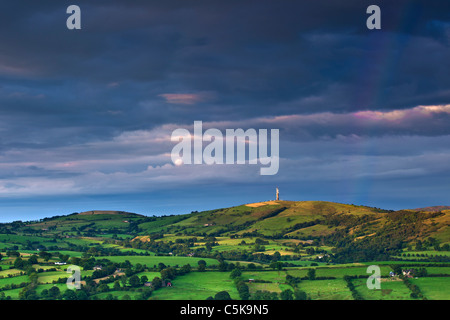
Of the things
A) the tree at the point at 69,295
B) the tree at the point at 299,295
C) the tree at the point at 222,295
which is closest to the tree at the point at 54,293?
the tree at the point at 69,295

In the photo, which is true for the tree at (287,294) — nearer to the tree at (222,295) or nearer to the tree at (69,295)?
the tree at (222,295)

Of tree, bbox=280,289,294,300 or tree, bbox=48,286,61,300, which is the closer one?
tree, bbox=280,289,294,300

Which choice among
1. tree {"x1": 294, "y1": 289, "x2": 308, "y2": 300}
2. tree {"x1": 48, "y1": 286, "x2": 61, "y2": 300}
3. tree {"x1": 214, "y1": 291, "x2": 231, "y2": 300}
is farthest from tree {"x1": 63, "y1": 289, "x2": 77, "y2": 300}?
tree {"x1": 294, "y1": 289, "x2": 308, "y2": 300}

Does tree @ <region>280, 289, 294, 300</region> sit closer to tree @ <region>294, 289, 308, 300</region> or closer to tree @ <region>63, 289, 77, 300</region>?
tree @ <region>294, 289, 308, 300</region>

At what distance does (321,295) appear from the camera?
641 feet

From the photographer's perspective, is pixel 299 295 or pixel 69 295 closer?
pixel 299 295

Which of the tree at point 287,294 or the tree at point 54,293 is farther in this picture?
the tree at point 54,293

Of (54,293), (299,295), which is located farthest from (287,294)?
(54,293)

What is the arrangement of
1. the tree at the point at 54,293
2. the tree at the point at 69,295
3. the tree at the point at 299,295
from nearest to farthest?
the tree at the point at 299,295
the tree at the point at 69,295
the tree at the point at 54,293

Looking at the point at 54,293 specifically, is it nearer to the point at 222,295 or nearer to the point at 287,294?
the point at 222,295

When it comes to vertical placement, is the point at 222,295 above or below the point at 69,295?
above

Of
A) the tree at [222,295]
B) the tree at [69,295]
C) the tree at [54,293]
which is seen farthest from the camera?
the tree at [54,293]
